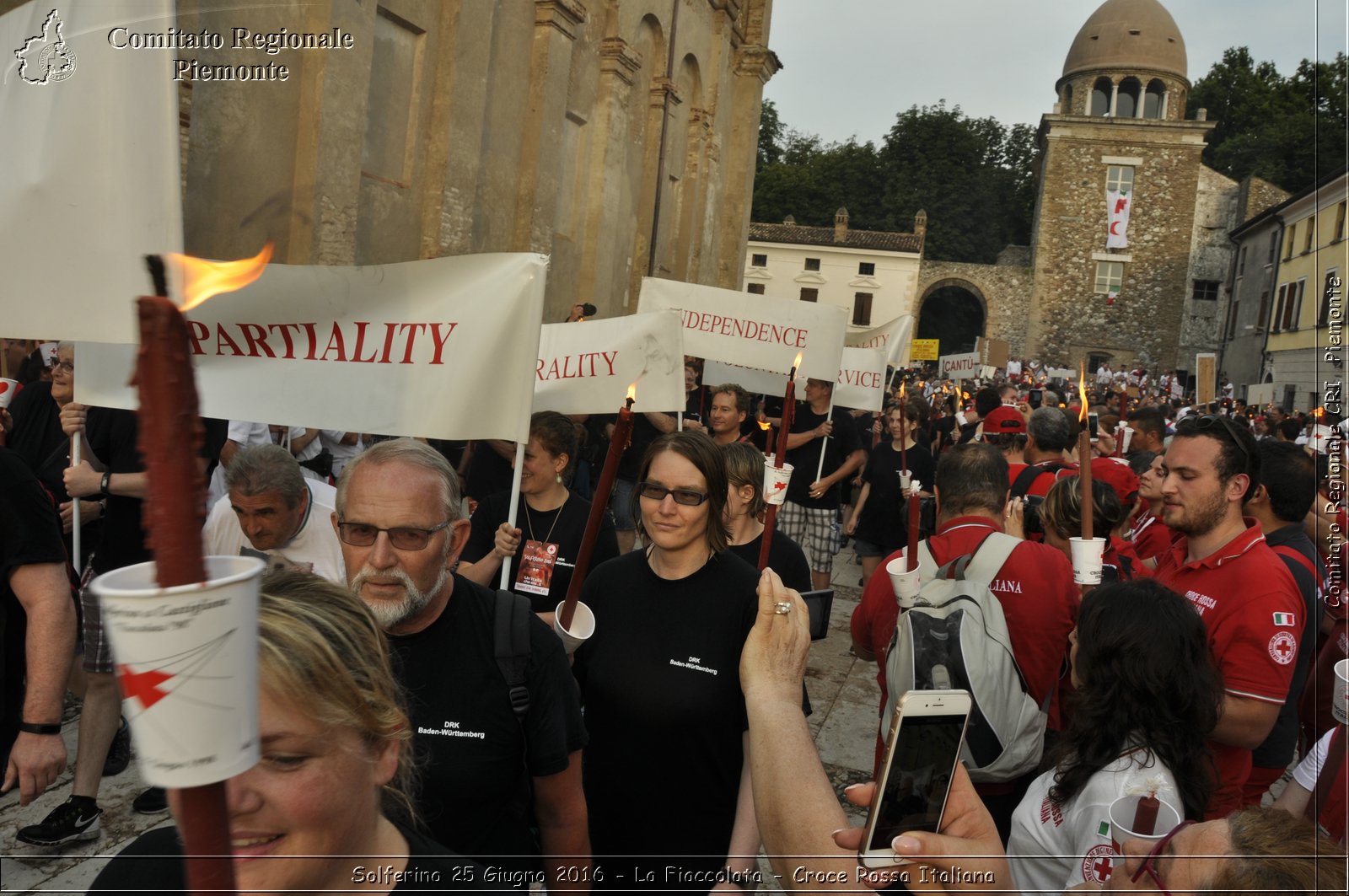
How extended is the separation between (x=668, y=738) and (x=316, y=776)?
168 cm

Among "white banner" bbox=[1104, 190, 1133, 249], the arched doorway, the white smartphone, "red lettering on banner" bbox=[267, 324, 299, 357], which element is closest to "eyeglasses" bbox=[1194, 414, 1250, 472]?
the white smartphone

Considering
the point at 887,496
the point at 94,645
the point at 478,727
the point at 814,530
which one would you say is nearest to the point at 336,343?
the point at 94,645

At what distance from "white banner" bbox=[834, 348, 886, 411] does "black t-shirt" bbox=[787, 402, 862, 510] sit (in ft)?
7.09

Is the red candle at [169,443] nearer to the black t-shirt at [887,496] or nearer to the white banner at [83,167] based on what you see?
the white banner at [83,167]

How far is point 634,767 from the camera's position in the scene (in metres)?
3.02

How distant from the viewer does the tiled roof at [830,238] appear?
60.6 meters

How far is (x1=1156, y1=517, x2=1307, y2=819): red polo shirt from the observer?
3.08 m

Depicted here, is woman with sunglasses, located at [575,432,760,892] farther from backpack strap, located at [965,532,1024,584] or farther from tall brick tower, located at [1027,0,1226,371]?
tall brick tower, located at [1027,0,1226,371]

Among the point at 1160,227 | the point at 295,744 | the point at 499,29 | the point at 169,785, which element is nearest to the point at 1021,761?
the point at 295,744

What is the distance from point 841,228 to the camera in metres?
61.9

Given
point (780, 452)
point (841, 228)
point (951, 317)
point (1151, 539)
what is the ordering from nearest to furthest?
point (780, 452) → point (1151, 539) → point (841, 228) → point (951, 317)

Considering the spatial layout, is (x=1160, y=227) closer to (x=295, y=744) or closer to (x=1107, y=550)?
(x=1107, y=550)

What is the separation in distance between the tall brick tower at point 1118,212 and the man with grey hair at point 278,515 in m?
58.0

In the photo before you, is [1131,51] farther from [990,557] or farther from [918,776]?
[918,776]
